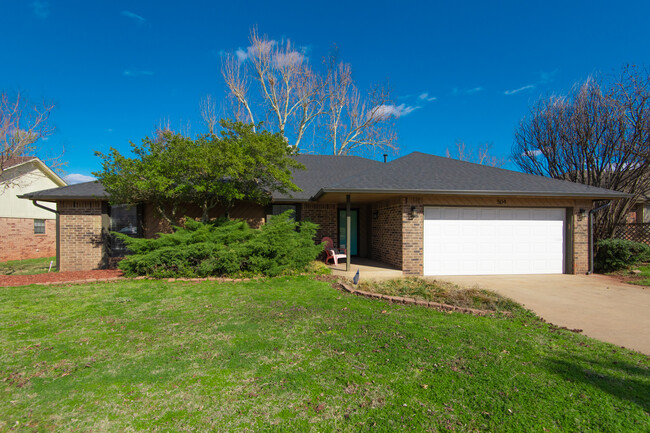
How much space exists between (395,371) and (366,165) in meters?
11.5

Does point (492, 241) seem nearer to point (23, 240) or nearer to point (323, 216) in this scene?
point (323, 216)

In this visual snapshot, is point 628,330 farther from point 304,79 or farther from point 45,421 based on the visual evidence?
point 304,79

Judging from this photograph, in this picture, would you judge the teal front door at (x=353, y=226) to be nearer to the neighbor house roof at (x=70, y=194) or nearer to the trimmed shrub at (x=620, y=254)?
the trimmed shrub at (x=620, y=254)

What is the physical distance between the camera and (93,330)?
→ 13.9ft

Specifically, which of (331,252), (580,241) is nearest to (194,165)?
(331,252)

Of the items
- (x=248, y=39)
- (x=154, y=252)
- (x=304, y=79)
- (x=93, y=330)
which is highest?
(x=248, y=39)

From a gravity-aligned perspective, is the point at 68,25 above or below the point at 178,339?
above

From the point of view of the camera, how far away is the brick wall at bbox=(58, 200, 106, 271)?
10109 millimetres

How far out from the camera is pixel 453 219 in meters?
8.93

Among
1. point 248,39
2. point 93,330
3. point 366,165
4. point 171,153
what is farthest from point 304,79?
point 93,330

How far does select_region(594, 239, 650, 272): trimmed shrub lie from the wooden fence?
4.92ft

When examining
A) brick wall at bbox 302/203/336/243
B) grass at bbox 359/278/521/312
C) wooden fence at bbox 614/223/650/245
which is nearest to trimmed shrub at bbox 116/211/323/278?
grass at bbox 359/278/521/312

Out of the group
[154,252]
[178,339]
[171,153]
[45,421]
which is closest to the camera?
[45,421]

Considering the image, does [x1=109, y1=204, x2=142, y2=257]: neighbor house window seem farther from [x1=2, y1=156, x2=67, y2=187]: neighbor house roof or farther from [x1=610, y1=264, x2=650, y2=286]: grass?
[x1=610, y1=264, x2=650, y2=286]: grass
